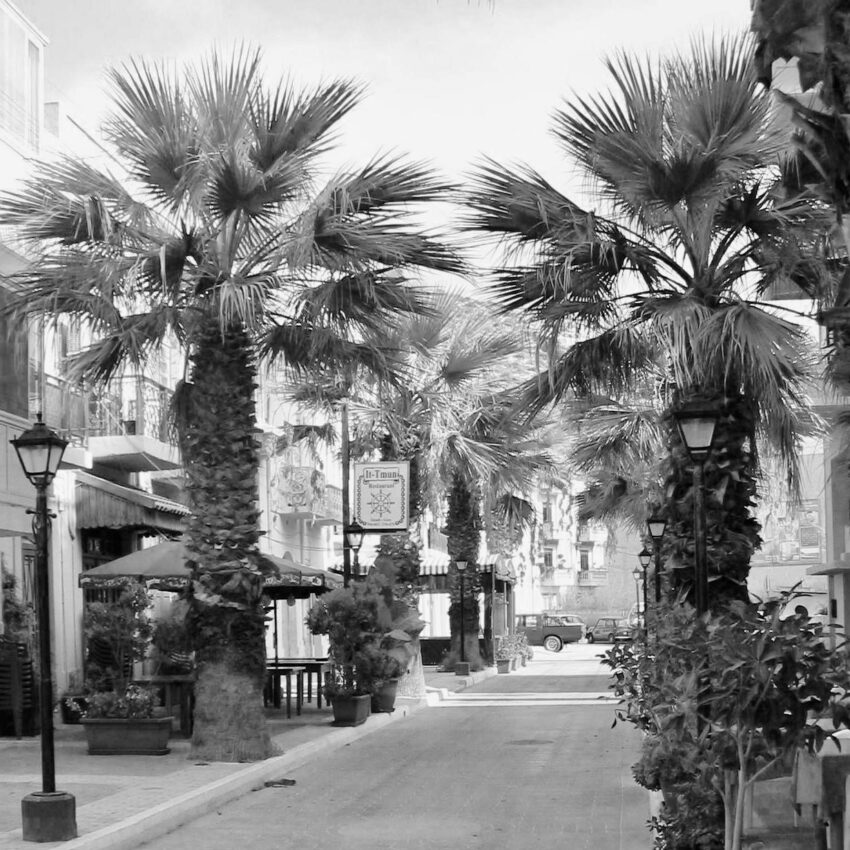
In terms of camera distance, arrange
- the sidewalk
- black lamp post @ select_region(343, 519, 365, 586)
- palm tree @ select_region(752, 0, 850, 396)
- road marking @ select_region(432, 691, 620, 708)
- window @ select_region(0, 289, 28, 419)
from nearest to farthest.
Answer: palm tree @ select_region(752, 0, 850, 396) → the sidewalk → window @ select_region(0, 289, 28, 419) → black lamp post @ select_region(343, 519, 365, 586) → road marking @ select_region(432, 691, 620, 708)

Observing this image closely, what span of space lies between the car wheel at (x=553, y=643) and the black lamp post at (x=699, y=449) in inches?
1933

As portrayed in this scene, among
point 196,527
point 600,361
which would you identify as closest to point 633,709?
point 600,361

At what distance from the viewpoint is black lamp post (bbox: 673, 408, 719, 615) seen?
35.5 feet

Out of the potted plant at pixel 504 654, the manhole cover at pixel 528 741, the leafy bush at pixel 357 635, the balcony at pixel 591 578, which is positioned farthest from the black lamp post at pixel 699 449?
the balcony at pixel 591 578

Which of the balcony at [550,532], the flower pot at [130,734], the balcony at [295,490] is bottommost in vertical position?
the flower pot at [130,734]

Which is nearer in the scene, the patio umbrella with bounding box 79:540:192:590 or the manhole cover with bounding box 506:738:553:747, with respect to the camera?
the patio umbrella with bounding box 79:540:192:590

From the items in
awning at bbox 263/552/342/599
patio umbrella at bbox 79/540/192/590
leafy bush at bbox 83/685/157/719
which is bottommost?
leafy bush at bbox 83/685/157/719

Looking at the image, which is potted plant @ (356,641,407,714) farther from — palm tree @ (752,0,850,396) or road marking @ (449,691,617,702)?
palm tree @ (752,0,850,396)

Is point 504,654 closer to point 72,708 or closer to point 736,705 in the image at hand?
point 72,708

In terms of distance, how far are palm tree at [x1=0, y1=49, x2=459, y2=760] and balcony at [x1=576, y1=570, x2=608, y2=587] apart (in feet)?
257

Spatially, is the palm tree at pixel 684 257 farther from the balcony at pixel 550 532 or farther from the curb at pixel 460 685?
the balcony at pixel 550 532

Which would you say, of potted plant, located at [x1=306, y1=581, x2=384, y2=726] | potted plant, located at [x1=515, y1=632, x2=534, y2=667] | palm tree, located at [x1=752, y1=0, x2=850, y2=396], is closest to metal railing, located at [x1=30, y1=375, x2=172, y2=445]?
potted plant, located at [x1=306, y1=581, x2=384, y2=726]

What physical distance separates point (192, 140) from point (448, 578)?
983 inches

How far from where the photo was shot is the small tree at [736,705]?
22.3 ft
